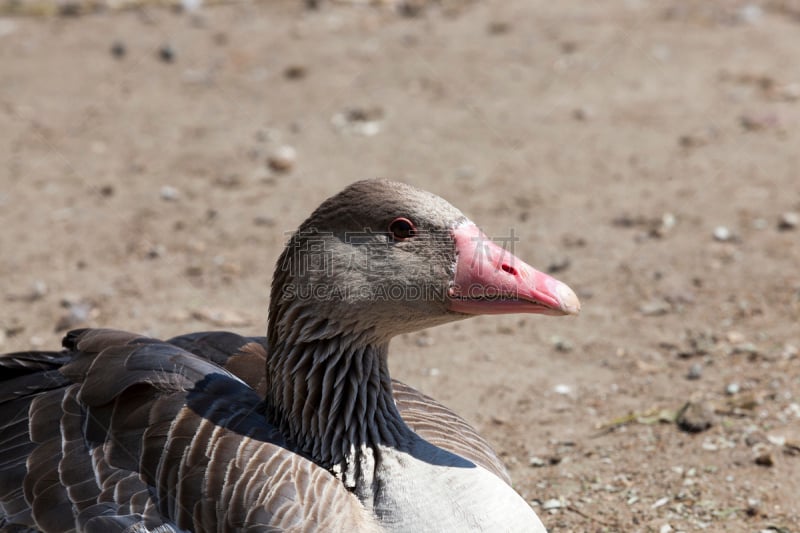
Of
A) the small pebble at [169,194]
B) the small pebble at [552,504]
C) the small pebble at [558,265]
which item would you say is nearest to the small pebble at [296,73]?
the small pebble at [169,194]

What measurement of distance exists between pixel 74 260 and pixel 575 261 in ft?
13.1

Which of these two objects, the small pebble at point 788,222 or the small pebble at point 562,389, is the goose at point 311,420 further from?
the small pebble at point 788,222

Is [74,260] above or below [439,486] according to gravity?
below

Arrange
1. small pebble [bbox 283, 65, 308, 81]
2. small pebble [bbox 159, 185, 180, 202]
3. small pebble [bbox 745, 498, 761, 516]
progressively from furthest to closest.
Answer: small pebble [bbox 283, 65, 308, 81], small pebble [bbox 159, 185, 180, 202], small pebble [bbox 745, 498, 761, 516]

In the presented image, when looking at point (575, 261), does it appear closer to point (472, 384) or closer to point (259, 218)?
point (472, 384)

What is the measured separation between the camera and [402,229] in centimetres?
362

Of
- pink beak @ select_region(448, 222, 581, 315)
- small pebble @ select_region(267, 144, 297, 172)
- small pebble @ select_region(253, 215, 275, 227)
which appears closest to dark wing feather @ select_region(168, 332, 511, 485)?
pink beak @ select_region(448, 222, 581, 315)

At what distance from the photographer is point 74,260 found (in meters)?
7.46

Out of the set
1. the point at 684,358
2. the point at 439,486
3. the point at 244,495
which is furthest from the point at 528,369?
the point at 244,495

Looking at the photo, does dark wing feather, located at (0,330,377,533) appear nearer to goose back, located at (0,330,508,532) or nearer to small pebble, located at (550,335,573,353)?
goose back, located at (0,330,508,532)

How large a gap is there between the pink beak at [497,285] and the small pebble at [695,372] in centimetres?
261

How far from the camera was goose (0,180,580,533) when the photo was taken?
3471 millimetres

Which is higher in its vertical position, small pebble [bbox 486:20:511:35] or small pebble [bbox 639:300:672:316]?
small pebble [bbox 486:20:511:35]

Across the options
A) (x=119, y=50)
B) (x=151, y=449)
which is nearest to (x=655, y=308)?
(x=151, y=449)
